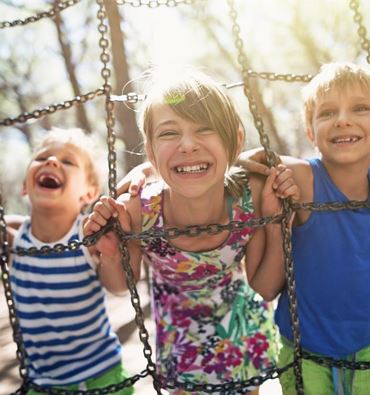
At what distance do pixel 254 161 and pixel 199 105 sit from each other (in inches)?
9.3

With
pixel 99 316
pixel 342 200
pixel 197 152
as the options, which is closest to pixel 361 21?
pixel 342 200

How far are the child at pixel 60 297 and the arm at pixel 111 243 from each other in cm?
13

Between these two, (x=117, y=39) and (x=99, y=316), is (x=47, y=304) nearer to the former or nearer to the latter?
(x=99, y=316)

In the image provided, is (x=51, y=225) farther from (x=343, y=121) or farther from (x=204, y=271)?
(x=343, y=121)

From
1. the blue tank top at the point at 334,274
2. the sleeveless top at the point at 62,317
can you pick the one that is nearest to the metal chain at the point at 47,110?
the sleeveless top at the point at 62,317

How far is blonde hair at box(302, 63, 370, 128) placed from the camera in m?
1.31

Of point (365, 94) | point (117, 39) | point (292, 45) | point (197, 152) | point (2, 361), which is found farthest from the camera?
point (292, 45)

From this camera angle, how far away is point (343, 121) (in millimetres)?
1253

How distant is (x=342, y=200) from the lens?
4.35 feet

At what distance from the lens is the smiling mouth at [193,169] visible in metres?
1.17

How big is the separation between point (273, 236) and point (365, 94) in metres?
0.40

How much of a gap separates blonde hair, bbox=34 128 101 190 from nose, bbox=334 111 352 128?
0.81 m

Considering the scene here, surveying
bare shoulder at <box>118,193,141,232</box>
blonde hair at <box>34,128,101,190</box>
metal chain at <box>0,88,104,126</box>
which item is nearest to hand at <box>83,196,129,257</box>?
bare shoulder at <box>118,193,141,232</box>

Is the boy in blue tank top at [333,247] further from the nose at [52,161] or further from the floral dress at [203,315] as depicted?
the nose at [52,161]
